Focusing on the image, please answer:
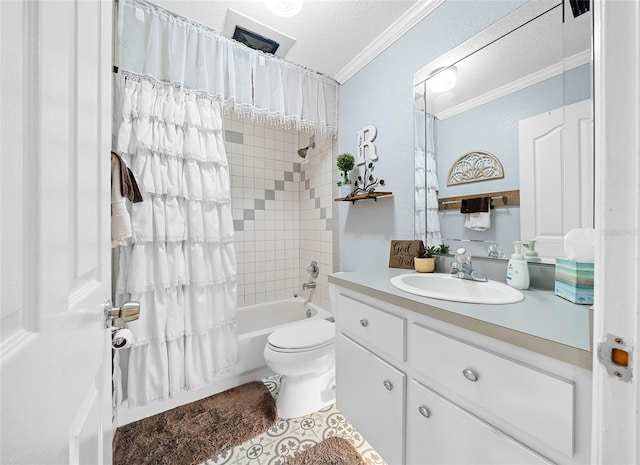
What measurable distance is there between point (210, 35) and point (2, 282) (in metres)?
1.94

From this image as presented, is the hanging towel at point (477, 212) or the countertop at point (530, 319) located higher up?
the hanging towel at point (477, 212)

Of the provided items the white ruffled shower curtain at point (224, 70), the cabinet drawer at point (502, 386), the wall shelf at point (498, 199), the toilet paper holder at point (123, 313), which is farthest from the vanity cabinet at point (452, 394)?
the white ruffled shower curtain at point (224, 70)

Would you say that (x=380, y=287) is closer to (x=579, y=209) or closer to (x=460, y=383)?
(x=460, y=383)

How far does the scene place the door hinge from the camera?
338 mm

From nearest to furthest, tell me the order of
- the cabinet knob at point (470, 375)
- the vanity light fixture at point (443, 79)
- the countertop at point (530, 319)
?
the countertop at point (530, 319), the cabinet knob at point (470, 375), the vanity light fixture at point (443, 79)

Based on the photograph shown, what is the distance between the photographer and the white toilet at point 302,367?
4.67ft

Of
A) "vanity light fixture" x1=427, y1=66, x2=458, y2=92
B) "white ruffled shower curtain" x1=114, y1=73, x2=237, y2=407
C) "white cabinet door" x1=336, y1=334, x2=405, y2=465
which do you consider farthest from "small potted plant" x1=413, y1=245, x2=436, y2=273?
"white ruffled shower curtain" x1=114, y1=73, x2=237, y2=407

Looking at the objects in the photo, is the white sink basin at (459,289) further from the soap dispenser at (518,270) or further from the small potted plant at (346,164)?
the small potted plant at (346,164)

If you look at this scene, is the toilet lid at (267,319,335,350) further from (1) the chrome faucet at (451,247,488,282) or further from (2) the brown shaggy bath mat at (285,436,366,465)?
(1) the chrome faucet at (451,247,488,282)

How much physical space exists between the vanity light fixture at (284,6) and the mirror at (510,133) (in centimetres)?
77

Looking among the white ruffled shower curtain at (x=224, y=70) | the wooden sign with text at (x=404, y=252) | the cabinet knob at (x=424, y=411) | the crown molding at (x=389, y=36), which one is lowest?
the cabinet knob at (x=424, y=411)

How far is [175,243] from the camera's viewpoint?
1474mm

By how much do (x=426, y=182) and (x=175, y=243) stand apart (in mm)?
1530

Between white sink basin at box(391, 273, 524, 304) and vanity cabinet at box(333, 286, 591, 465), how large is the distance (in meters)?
0.10
